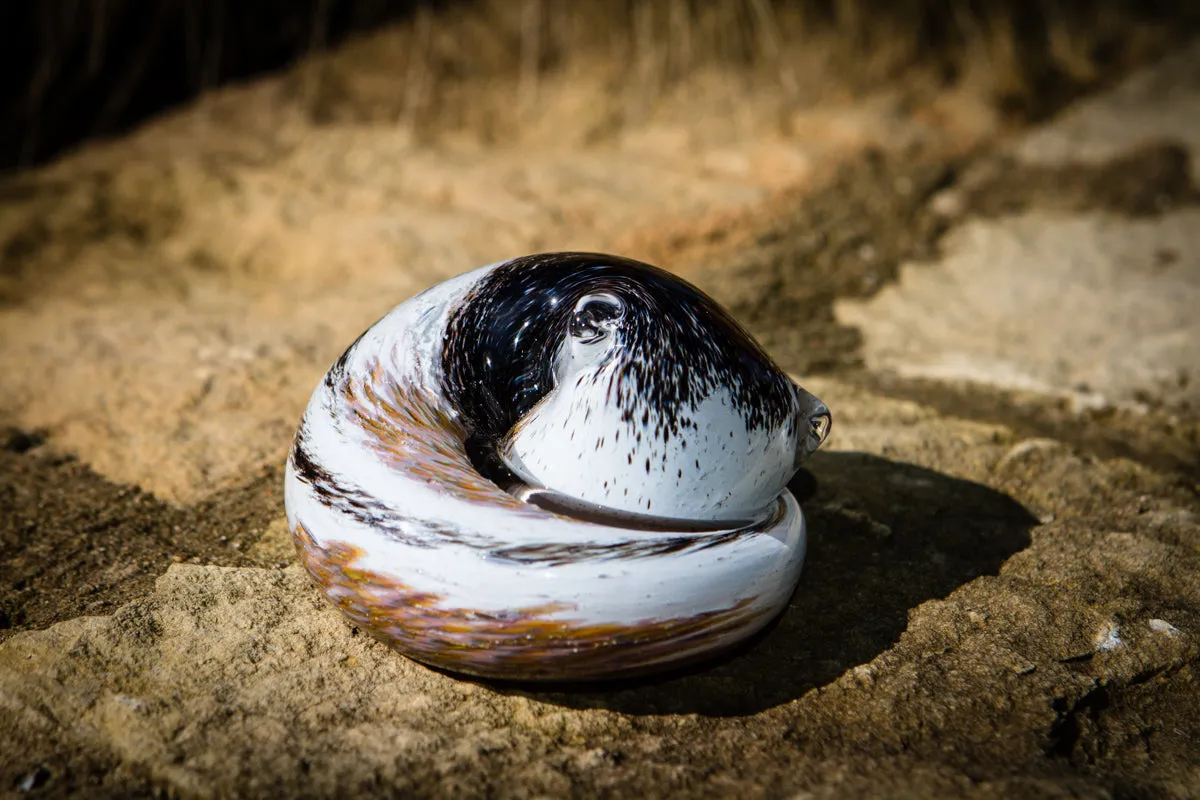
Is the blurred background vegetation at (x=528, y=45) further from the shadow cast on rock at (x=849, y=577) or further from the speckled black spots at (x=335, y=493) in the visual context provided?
the speckled black spots at (x=335, y=493)

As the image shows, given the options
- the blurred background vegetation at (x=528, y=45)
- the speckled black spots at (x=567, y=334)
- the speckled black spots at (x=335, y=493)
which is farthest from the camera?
the blurred background vegetation at (x=528, y=45)

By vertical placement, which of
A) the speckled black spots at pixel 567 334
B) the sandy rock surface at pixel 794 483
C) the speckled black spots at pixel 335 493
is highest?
the speckled black spots at pixel 567 334

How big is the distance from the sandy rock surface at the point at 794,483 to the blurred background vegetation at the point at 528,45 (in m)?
0.40

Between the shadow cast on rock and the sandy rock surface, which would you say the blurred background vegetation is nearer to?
the sandy rock surface

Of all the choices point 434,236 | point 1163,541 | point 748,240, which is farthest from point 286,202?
point 1163,541

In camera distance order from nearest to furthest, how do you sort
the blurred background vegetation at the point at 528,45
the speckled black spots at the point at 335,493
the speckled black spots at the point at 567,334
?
the speckled black spots at the point at 335,493 < the speckled black spots at the point at 567,334 < the blurred background vegetation at the point at 528,45

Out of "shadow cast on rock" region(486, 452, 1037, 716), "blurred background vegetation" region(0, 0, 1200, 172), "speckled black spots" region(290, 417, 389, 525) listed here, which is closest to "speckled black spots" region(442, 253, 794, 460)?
"speckled black spots" region(290, 417, 389, 525)

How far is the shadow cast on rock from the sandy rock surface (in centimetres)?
1

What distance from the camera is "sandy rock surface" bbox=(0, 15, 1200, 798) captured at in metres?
2.00

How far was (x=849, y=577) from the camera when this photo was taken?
2590 mm

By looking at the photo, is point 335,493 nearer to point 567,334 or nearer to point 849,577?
point 567,334

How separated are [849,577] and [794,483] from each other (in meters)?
0.32

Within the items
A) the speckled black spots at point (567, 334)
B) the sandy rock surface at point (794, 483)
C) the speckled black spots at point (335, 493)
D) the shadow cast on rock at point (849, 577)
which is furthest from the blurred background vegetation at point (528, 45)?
the speckled black spots at point (335, 493)

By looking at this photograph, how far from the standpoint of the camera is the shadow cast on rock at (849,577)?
216cm
